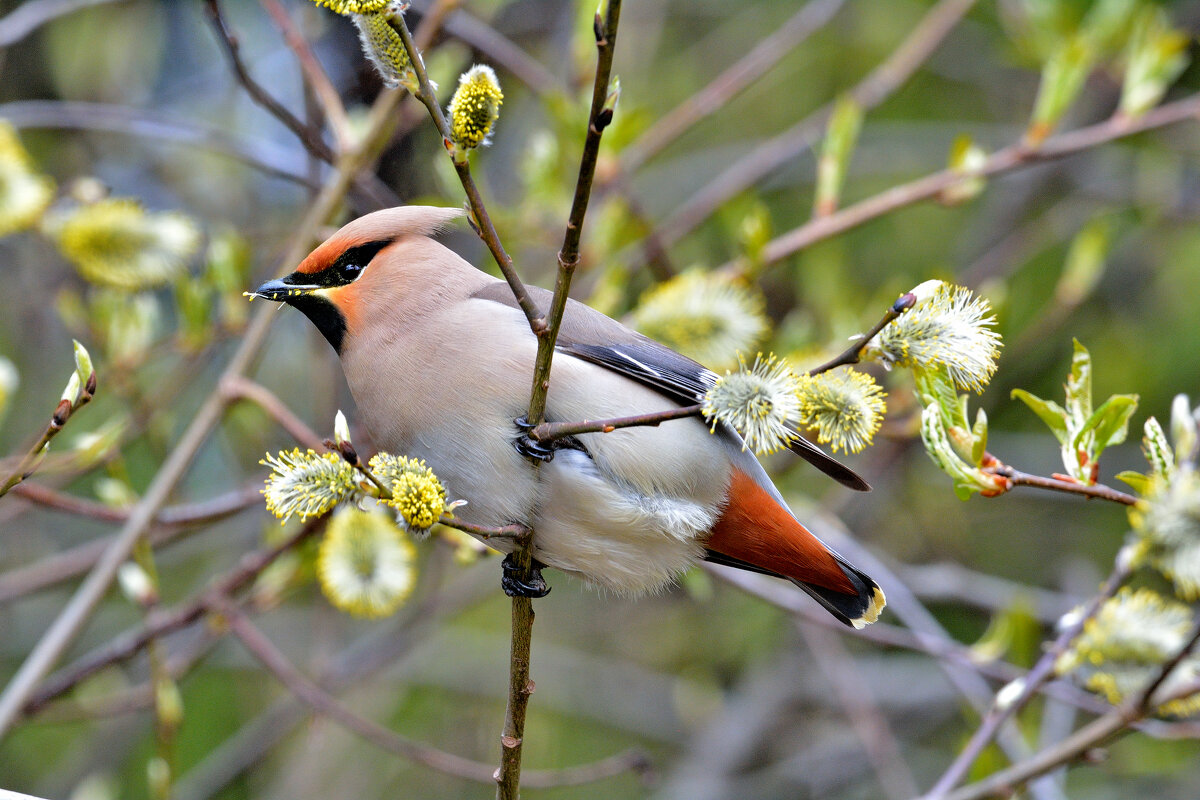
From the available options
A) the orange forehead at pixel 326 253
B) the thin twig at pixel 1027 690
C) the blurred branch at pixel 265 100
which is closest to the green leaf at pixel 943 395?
the thin twig at pixel 1027 690

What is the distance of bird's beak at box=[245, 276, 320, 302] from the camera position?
2.58 meters

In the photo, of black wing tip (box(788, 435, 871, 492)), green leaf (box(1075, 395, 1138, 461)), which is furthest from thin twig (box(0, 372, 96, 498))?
green leaf (box(1075, 395, 1138, 461))

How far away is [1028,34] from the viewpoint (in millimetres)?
4832

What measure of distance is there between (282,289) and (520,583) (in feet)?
2.76

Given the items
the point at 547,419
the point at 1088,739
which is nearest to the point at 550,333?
the point at 547,419

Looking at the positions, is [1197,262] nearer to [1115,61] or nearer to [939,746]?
[1115,61]

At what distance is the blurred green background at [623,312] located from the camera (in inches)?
201

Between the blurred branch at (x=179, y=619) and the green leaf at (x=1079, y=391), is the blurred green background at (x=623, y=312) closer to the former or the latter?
the blurred branch at (x=179, y=619)

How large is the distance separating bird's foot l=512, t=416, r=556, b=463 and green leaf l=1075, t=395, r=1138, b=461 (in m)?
1.05

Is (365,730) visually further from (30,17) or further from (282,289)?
(30,17)

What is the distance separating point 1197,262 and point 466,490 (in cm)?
468

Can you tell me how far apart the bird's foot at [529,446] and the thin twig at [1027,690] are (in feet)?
3.87

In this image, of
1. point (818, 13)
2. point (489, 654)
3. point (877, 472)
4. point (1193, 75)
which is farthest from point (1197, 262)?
point (489, 654)

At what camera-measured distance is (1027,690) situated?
2.64 meters
